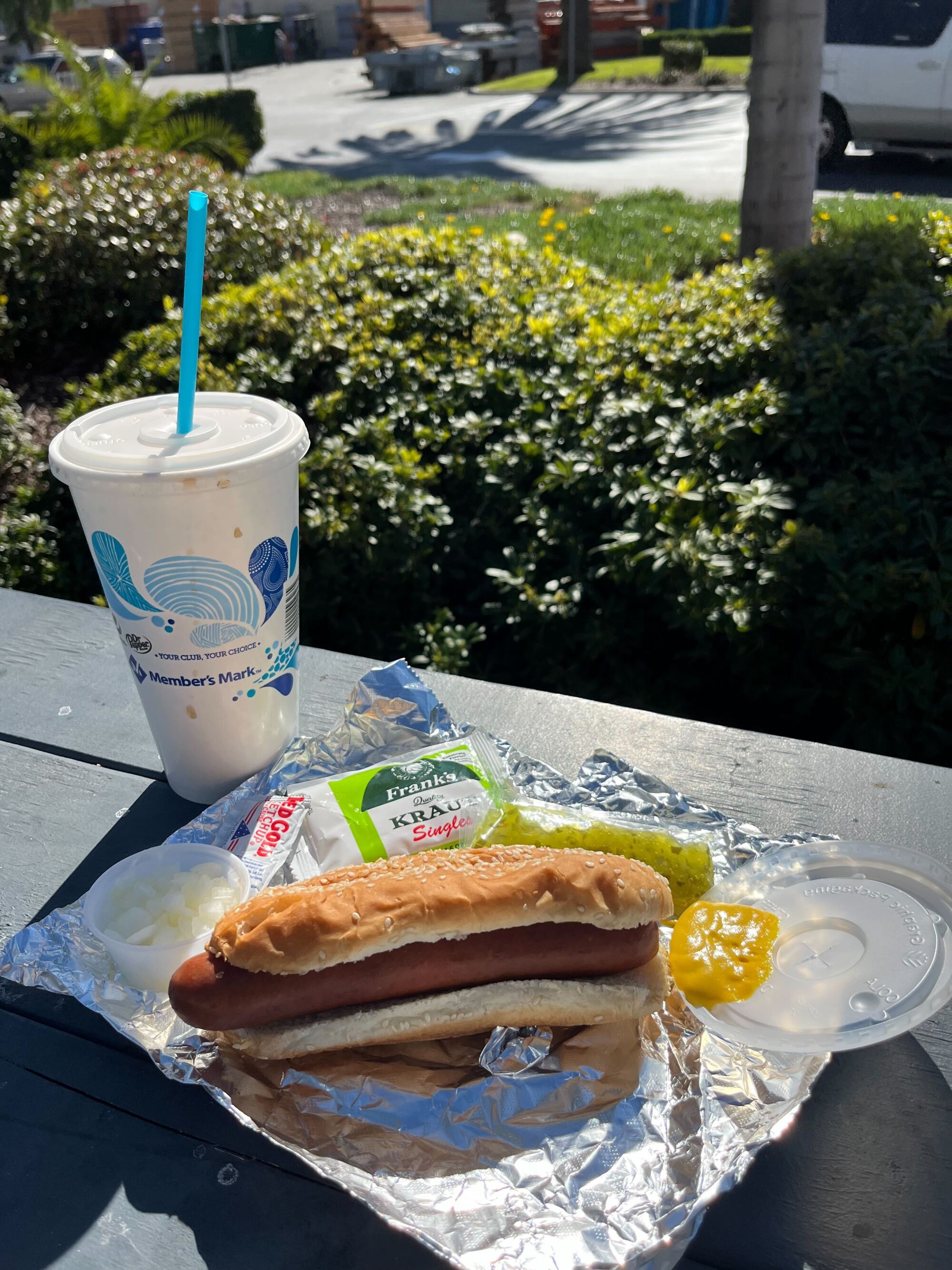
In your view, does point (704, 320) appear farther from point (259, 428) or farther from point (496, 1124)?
point (496, 1124)

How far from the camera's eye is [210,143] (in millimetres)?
10102

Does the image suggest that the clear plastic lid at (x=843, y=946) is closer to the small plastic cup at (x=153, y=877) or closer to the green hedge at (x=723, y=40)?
the small plastic cup at (x=153, y=877)

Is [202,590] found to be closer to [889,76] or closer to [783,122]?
[783,122]

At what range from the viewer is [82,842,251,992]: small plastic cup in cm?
124

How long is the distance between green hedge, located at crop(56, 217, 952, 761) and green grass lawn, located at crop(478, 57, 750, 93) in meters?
22.0

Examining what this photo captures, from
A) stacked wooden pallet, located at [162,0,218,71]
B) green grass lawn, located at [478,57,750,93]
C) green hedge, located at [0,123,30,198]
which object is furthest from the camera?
stacked wooden pallet, located at [162,0,218,71]

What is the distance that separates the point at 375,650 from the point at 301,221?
12.3ft

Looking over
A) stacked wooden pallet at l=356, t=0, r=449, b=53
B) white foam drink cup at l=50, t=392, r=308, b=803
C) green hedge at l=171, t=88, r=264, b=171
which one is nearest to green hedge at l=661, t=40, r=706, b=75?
stacked wooden pallet at l=356, t=0, r=449, b=53

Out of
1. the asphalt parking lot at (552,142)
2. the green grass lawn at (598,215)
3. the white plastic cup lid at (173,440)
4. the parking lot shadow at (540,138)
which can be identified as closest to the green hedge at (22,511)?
the white plastic cup lid at (173,440)

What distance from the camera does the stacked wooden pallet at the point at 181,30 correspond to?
36.0 meters

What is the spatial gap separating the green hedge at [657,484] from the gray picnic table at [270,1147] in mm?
1091

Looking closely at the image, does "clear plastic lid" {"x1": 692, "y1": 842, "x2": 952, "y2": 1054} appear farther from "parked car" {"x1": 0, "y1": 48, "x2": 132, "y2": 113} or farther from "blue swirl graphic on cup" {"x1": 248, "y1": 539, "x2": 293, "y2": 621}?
"parked car" {"x1": 0, "y1": 48, "x2": 132, "y2": 113}

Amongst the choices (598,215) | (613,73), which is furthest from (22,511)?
(613,73)

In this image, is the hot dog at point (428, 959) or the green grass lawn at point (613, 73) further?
the green grass lawn at point (613, 73)
